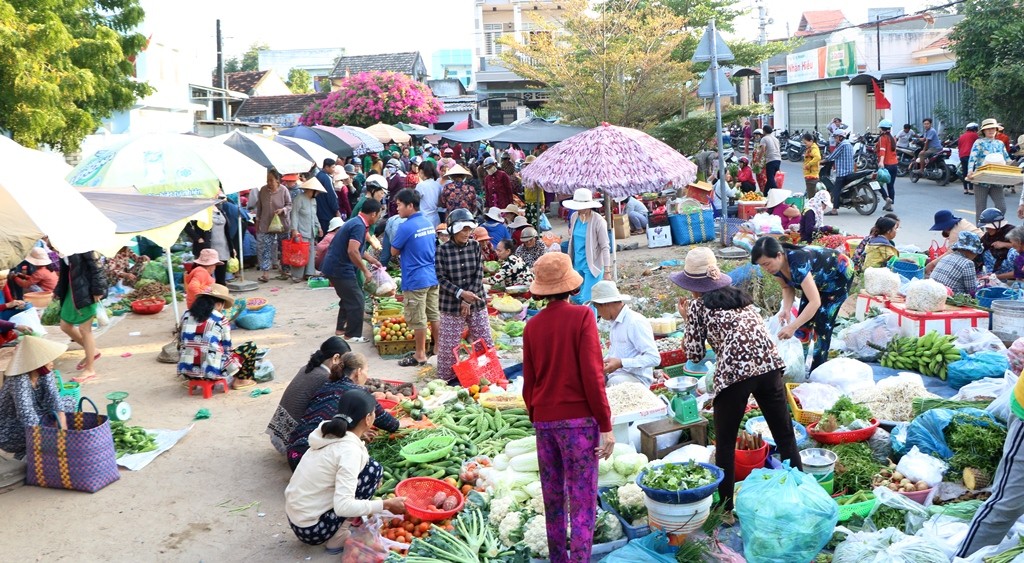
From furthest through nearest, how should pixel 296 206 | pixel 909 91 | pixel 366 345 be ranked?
pixel 909 91, pixel 296 206, pixel 366 345

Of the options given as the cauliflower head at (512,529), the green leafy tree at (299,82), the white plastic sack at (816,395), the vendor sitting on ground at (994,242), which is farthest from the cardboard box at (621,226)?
the green leafy tree at (299,82)

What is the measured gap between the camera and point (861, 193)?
55.2 ft

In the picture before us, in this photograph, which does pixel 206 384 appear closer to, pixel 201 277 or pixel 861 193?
pixel 201 277

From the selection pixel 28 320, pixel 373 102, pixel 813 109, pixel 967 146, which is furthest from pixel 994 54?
pixel 28 320

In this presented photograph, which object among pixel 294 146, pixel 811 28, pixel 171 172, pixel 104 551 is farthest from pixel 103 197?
pixel 811 28

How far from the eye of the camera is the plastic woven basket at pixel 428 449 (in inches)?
245

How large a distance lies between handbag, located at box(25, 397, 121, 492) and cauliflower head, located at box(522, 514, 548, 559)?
10.5 ft

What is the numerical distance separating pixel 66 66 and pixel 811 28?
5105cm

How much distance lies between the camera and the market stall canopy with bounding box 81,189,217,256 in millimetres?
8031

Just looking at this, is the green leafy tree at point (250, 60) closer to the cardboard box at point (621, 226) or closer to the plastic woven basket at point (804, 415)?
the cardboard box at point (621, 226)

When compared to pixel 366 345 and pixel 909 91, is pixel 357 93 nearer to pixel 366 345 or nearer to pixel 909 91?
pixel 909 91

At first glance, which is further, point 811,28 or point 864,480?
point 811,28

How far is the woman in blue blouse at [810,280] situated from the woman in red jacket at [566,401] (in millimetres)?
1985

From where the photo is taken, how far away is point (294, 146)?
16375 mm
